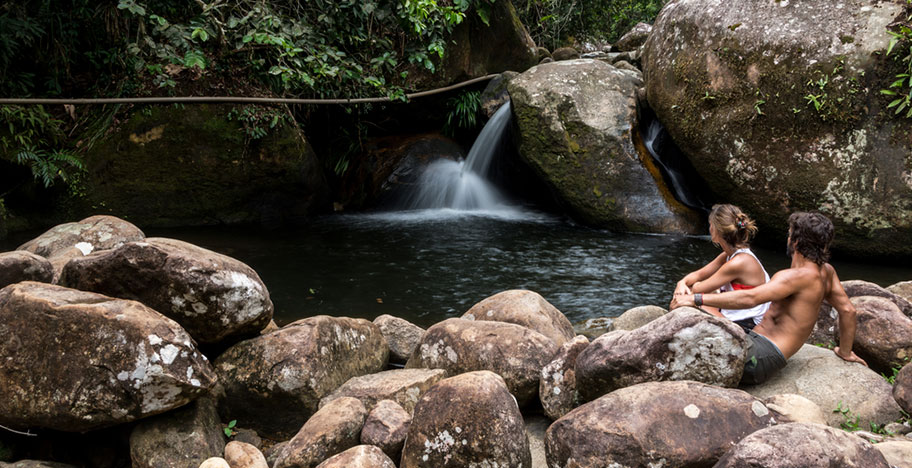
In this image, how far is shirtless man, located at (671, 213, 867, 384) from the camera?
3111 mm

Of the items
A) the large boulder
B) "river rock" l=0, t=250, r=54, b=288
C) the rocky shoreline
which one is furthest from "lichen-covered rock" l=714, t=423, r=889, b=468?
the large boulder

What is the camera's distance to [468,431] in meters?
2.59

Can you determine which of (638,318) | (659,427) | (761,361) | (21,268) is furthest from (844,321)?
(21,268)

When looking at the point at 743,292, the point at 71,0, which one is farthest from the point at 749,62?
the point at 71,0

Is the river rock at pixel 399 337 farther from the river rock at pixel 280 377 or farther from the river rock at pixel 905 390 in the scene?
the river rock at pixel 905 390

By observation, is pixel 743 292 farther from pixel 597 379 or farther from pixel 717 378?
pixel 597 379

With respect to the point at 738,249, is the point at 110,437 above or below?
below

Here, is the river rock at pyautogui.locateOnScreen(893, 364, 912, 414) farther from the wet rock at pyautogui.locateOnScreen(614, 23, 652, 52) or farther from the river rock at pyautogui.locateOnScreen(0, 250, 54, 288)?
the wet rock at pyautogui.locateOnScreen(614, 23, 652, 52)

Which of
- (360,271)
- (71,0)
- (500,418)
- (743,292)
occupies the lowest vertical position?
(360,271)

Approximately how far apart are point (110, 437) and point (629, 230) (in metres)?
7.48

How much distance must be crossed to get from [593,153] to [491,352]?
624cm

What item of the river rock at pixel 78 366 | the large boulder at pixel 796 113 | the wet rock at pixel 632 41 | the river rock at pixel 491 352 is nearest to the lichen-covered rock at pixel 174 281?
the river rock at pixel 78 366

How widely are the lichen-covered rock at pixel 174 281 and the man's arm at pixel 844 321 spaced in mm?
3242

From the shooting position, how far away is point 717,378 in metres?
2.81
